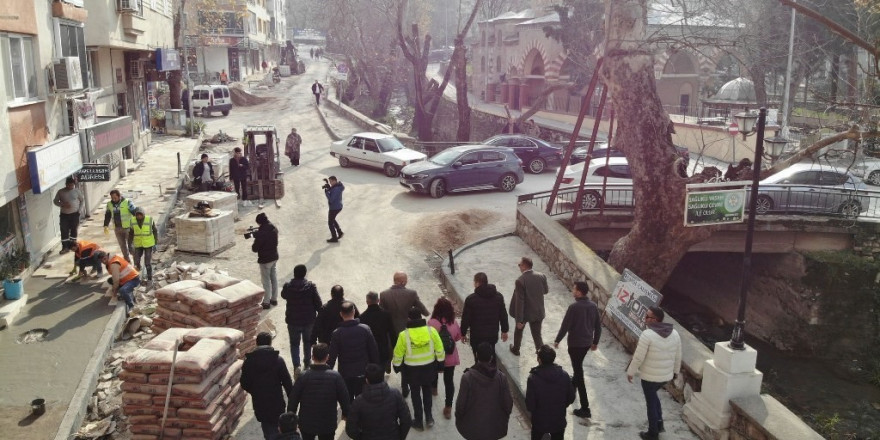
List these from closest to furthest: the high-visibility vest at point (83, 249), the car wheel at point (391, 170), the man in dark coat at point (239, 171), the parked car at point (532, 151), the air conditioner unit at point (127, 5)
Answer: the high-visibility vest at point (83, 249), the man in dark coat at point (239, 171), the air conditioner unit at point (127, 5), the car wheel at point (391, 170), the parked car at point (532, 151)

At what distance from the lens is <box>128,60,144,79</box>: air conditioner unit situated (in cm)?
2542

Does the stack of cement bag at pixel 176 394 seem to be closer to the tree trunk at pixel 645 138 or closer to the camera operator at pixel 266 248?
the camera operator at pixel 266 248

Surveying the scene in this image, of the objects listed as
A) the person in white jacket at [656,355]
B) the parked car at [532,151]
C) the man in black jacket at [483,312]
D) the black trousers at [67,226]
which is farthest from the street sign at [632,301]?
the parked car at [532,151]

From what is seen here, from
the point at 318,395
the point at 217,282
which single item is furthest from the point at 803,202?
the point at 318,395

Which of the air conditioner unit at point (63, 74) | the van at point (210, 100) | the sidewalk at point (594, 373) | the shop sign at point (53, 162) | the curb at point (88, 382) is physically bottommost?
the sidewalk at point (594, 373)

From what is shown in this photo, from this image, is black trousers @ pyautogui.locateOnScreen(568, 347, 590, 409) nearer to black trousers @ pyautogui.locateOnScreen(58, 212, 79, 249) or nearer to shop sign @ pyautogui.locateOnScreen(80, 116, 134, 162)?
black trousers @ pyautogui.locateOnScreen(58, 212, 79, 249)

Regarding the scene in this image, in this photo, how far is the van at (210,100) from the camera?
41.4m

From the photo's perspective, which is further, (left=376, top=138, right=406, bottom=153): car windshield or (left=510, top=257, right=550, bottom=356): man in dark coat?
(left=376, top=138, right=406, bottom=153): car windshield

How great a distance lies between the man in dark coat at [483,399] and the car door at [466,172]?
15.5 meters

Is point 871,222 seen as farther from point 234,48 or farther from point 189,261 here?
point 234,48

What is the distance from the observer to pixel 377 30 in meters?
55.5

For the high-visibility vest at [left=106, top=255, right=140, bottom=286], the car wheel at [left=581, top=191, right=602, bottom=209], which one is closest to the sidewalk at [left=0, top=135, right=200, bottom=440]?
the high-visibility vest at [left=106, top=255, right=140, bottom=286]

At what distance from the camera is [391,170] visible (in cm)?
2478

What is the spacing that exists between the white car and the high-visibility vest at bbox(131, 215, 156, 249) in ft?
41.7
